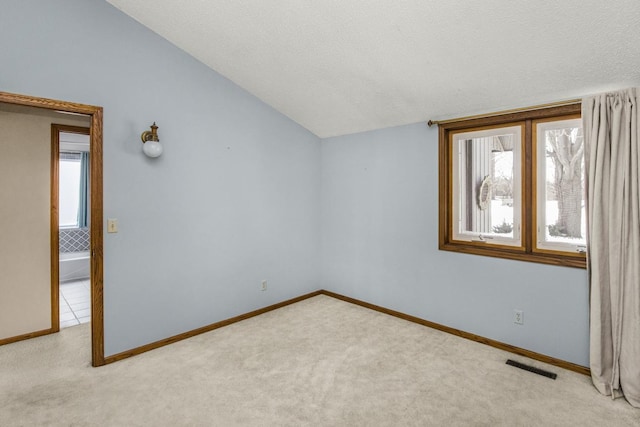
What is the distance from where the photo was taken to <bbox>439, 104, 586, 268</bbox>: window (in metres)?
2.56

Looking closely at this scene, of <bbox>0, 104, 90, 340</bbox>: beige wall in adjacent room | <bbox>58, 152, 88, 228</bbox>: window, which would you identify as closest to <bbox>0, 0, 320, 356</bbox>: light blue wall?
<bbox>0, 104, 90, 340</bbox>: beige wall in adjacent room

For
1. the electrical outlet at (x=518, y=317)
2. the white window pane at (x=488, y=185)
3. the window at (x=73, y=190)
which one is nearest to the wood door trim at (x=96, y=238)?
the white window pane at (x=488, y=185)

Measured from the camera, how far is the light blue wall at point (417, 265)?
8.39ft

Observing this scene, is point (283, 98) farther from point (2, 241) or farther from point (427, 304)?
point (2, 241)

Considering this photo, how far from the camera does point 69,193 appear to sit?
261 inches

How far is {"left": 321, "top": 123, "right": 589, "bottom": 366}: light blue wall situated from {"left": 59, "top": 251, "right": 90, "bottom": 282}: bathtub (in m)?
4.10

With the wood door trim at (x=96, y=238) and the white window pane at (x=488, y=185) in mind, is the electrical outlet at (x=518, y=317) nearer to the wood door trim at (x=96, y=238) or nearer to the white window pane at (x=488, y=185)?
the white window pane at (x=488, y=185)

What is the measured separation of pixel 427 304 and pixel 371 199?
4.29 feet

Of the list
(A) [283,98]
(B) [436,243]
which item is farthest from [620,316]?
(A) [283,98]

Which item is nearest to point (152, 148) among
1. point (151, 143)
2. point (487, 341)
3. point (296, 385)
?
point (151, 143)

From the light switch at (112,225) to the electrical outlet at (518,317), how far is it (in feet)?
11.2

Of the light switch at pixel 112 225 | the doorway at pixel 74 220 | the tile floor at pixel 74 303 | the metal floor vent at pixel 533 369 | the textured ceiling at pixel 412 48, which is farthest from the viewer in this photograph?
the doorway at pixel 74 220

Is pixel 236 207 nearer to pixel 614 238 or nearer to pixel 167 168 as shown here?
pixel 167 168

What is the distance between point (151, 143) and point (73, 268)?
13.1 feet
